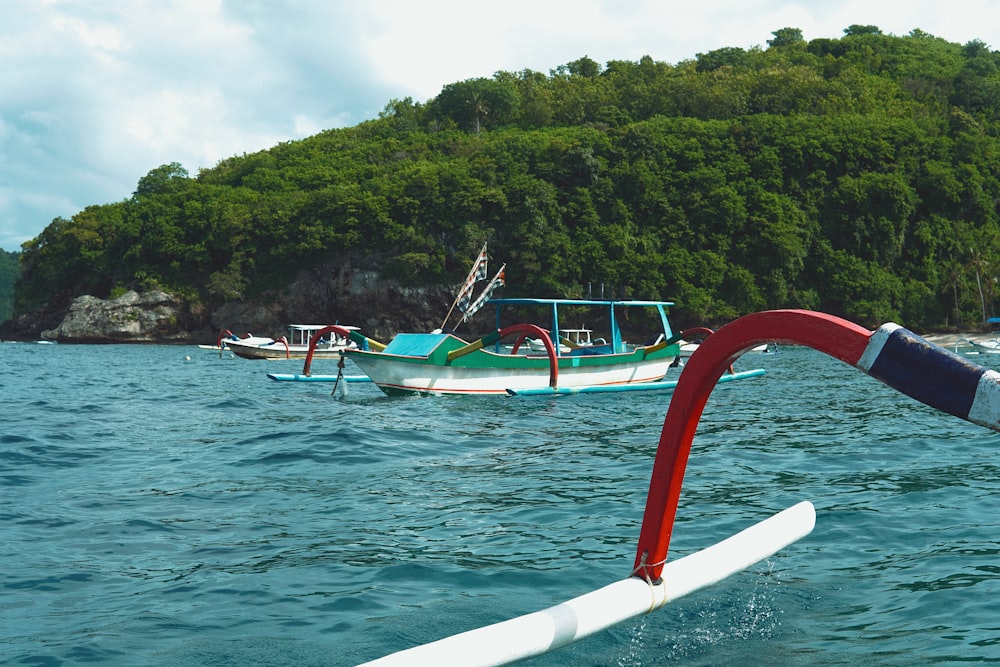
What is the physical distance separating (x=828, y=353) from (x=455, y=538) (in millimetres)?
4323

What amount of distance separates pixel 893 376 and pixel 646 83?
118 meters

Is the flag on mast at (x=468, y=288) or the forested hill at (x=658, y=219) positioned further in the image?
the forested hill at (x=658, y=219)

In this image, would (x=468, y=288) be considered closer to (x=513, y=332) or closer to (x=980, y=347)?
(x=513, y=332)

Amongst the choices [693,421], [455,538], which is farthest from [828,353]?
[455,538]

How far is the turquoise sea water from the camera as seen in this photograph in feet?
14.9

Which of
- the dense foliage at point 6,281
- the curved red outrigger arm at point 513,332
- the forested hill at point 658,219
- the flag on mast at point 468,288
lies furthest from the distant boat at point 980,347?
the dense foliage at point 6,281

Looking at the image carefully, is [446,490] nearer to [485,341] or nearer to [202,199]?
[485,341]

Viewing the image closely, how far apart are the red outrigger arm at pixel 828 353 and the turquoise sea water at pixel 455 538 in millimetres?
1119

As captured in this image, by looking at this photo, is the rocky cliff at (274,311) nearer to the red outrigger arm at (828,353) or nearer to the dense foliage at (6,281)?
the red outrigger arm at (828,353)

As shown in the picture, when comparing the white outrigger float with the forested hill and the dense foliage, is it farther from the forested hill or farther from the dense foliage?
the dense foliage

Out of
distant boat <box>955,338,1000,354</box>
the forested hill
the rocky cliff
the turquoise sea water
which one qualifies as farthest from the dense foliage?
the turquoise sea water

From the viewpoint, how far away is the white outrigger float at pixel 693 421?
2.51m

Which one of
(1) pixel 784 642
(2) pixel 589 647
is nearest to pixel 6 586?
(2) pixel 589 647

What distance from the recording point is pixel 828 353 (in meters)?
2.90
